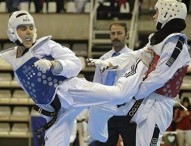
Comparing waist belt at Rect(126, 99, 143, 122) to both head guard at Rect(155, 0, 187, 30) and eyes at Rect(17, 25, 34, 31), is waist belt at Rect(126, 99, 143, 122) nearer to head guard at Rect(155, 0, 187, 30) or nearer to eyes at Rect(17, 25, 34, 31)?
head guard at Rect(155, 0, 187, 30)

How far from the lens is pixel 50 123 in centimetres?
539

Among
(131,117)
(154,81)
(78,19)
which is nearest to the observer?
(154,81)

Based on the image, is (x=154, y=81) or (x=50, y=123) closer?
(x=154, y=81)

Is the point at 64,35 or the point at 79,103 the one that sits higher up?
the point at 79,103

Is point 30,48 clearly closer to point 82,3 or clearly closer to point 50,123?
point 50,123

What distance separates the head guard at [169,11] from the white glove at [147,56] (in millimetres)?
249

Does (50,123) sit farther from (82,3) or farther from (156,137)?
(82,3)

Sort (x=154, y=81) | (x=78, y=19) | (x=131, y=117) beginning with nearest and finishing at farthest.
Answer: (x=154, y=81), (x=131, y=117), (x=78, y=19)

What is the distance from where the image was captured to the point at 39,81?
5332mm

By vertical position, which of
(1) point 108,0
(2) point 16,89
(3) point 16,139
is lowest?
(3) point 16,139

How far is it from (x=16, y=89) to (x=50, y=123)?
6.97 metres

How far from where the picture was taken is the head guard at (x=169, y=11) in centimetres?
511

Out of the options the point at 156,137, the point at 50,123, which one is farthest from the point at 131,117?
the point at 50,123

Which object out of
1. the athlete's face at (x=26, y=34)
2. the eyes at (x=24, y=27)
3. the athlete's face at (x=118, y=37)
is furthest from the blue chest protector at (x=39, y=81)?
the athlete's face at (x=118, y=37)
